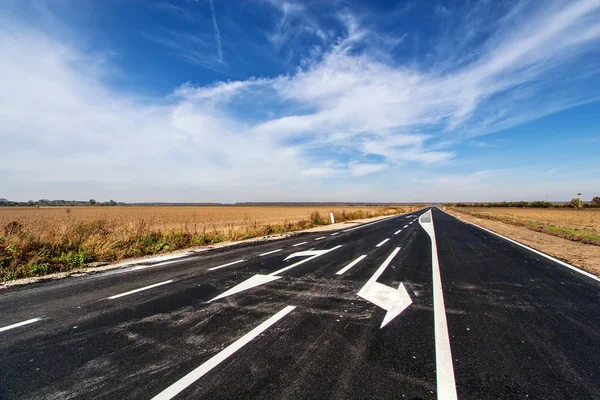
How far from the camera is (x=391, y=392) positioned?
2.38m

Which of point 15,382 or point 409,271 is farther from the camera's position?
point 409,271

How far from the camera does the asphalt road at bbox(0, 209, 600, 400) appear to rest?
2.49 m

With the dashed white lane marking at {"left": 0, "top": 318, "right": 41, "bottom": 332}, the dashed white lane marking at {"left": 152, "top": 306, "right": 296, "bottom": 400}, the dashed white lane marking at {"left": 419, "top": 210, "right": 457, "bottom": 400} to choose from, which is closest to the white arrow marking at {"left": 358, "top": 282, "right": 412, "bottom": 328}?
the dashed white lane marking at {"left": 419, "top": 210, "right": 457, "bottom": 400}

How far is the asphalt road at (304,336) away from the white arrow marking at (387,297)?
0.11ft

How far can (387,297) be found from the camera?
4.89 metres

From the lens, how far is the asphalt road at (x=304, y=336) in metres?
2.49

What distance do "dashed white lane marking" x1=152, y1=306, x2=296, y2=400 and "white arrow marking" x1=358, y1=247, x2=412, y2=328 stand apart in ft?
5.43

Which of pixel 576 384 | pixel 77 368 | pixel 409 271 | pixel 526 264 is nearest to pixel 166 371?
pixel 77 368

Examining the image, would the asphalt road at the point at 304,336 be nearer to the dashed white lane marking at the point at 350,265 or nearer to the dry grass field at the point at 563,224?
the dashed white lane marking at the point at 350,265

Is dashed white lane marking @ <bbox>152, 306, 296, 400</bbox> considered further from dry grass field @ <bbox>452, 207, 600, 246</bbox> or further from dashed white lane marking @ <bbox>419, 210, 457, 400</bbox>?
dry grass field @ <bbox>452, 207, 600, 246</bbox>

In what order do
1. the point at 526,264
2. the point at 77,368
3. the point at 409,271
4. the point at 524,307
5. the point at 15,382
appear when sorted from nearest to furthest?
1. the point at 15,382
2. the point at 77,368
3. the point at 524,307
4. the point at 409,271
5. the point at 526,264

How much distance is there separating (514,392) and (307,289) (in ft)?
11.2

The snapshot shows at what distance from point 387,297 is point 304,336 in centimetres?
213

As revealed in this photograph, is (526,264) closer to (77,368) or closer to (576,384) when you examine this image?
(576,384)
